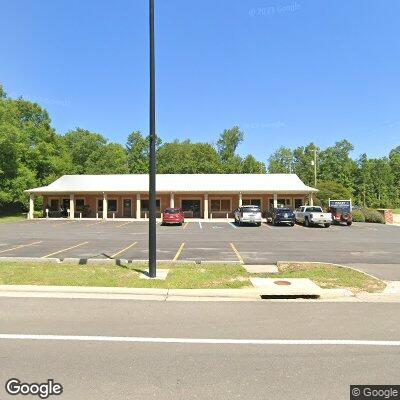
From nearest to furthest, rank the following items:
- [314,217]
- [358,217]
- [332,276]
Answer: [332,276]
[314,217]
[358,217]

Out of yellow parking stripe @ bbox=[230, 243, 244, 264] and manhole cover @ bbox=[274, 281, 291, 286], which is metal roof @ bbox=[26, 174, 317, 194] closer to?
yellow parking stripe @ bbox=[230, 243, 244, 264]

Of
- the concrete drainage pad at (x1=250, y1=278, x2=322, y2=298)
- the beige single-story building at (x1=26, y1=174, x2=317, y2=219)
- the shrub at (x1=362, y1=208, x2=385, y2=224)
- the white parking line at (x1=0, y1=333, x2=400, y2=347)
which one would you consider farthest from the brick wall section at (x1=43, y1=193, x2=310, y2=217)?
the white parking line at (x1=0, y1=333, x2=400, y2=347)

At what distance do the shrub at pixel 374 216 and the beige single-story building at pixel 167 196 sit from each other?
5985 millimetres

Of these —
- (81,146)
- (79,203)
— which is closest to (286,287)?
(79,203)

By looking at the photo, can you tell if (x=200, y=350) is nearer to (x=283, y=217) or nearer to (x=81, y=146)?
(x=283, y=217)

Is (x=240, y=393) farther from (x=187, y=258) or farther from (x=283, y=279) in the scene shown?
(x=187, y=258)

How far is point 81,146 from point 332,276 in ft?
238

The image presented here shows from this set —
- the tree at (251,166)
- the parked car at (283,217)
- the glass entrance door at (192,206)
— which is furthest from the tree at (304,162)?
the parked car at (283,217)

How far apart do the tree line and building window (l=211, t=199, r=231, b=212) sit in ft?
65.1

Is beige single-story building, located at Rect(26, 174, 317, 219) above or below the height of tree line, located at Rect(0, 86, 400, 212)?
below

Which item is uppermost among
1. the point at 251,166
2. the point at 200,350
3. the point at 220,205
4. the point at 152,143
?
the point at 251,166

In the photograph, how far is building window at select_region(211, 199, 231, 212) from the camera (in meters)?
42.6

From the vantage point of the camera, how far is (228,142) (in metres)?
93.6

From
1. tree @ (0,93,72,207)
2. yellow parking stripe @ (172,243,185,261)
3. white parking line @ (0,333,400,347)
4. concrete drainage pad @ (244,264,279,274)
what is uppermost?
tree @ (0,93,72,207)
